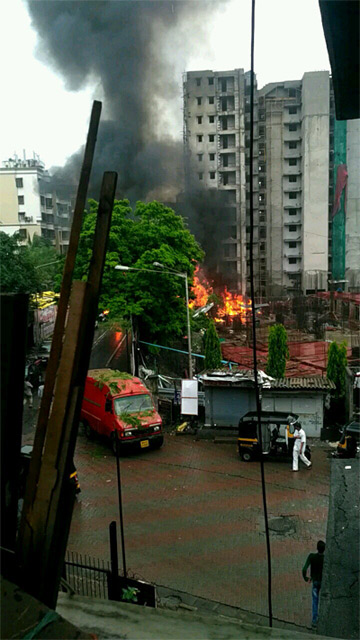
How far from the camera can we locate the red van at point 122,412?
44.1 ft

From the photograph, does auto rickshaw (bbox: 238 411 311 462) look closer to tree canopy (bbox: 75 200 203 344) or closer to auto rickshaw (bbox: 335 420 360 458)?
auto rickshaw (bbox: 335 420 360 458)

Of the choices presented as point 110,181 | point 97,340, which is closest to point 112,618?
point 110,181

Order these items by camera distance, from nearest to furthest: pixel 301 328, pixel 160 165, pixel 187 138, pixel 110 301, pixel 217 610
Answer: pixel 217 610, pixel 110 301, pixel 301 328, pixel 160 165, pixel 187 138

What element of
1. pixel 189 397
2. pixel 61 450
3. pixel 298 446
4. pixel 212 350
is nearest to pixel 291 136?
pixel 212 350

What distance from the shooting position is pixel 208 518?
9859mm

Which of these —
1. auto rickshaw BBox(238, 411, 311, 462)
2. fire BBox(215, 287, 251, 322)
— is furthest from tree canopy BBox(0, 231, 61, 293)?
fire BBox(215, 287, 251, 322)

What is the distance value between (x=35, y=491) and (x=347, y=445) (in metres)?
11.2

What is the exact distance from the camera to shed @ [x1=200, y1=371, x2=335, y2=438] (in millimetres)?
14383

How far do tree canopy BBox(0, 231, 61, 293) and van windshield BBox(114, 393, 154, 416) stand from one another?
384 cm

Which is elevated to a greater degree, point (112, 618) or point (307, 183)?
point (307, 183)

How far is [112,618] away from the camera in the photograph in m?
2.29

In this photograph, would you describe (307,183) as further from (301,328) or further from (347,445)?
(347,445)

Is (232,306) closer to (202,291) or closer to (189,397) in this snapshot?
(202,291)

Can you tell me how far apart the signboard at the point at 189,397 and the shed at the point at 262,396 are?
12.8 inches
